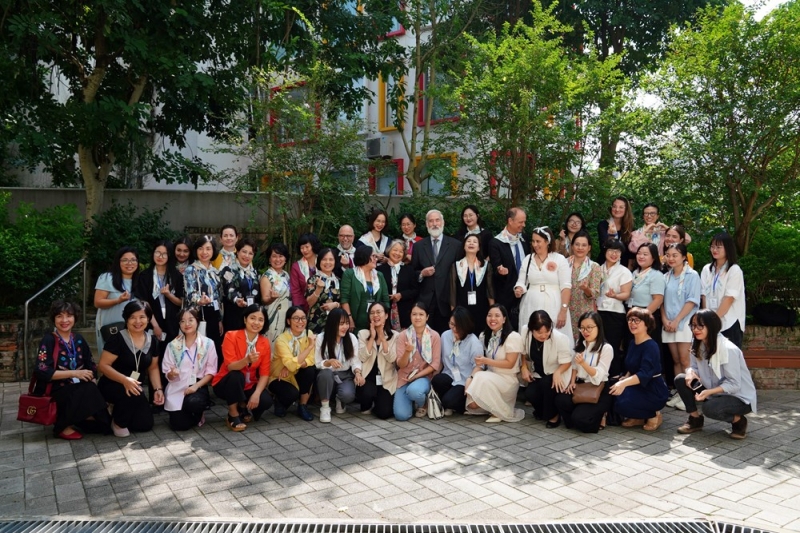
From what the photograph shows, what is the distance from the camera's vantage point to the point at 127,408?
20.7 ft

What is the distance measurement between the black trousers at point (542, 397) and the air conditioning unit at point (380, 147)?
13153 millimetres

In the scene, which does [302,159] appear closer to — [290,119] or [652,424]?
[290,119]

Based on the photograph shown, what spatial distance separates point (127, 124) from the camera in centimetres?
1012

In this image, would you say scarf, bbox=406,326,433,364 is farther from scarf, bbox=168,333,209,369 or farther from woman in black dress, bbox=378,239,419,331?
scarf, bbox=168,333,209,369

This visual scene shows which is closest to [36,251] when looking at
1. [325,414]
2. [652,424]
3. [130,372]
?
[130,372]

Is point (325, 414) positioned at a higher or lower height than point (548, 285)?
lower

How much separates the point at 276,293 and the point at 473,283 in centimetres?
214

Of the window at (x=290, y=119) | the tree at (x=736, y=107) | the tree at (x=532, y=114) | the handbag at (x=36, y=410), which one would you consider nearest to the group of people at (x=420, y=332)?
the handbag at (x=36, y=410)

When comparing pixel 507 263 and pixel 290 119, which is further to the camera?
pixel 290 119

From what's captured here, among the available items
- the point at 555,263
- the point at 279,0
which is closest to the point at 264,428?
the point at 555,263

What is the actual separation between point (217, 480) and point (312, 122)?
5.78 m

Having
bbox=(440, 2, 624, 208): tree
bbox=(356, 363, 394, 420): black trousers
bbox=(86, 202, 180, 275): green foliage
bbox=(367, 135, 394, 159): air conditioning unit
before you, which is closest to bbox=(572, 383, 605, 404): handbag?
bbox=(356, 363, 394, 420): black trousers

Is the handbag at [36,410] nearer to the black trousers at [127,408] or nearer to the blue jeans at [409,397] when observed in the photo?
the black trousers at [127,408]

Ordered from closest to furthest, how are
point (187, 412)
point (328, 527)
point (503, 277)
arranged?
point (328, 527), point (187, 412), point (503, 277)
